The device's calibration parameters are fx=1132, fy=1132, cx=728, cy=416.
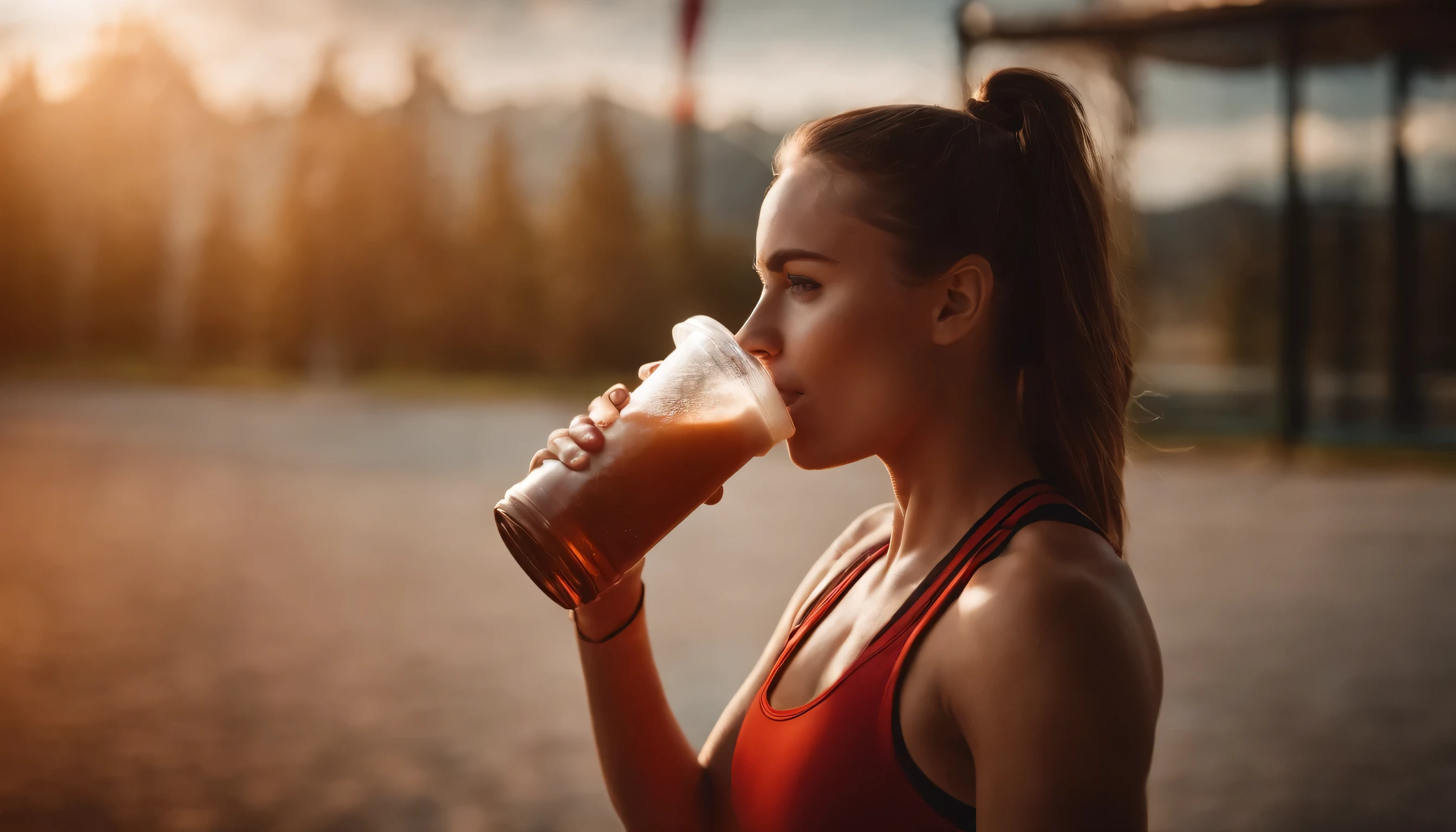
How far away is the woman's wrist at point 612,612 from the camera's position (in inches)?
51.5

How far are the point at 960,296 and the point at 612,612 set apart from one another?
1.79 feet

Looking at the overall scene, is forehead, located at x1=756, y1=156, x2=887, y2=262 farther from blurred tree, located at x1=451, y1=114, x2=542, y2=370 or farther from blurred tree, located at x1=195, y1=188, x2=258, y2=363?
blurred tree, located at x1=195, y1=188, x2=258, y2=363

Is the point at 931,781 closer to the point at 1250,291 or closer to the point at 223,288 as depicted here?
the point at 1250,291

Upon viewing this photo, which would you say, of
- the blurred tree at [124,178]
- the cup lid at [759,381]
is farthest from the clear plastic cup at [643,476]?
the blurred tree at [124,178]

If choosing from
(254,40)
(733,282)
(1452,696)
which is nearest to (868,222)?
(1452,696)

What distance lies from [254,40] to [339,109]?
11.0ft

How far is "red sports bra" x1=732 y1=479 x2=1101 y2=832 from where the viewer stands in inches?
38.4

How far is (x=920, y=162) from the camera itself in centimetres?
108

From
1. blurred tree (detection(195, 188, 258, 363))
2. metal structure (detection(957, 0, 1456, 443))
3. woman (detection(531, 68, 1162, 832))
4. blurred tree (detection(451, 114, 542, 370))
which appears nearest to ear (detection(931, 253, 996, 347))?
woman (detection(531, 68, 1162, 832))

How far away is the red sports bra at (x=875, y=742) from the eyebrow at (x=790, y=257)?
0.94ft

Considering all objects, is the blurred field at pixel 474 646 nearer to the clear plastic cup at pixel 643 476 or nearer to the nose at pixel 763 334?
the clear plastic cup at pixel 643 476

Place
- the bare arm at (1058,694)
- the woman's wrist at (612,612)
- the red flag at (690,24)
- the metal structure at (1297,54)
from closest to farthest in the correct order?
the bare arm at (1058,694) → the woman's wrist at (612,612) → the metal structure at (1297,54) → the red flag at (690,24)

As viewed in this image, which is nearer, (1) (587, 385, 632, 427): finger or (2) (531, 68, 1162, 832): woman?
(2) (531, 68, 1162, 832): woman

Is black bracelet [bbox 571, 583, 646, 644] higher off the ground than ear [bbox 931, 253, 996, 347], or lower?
lower
